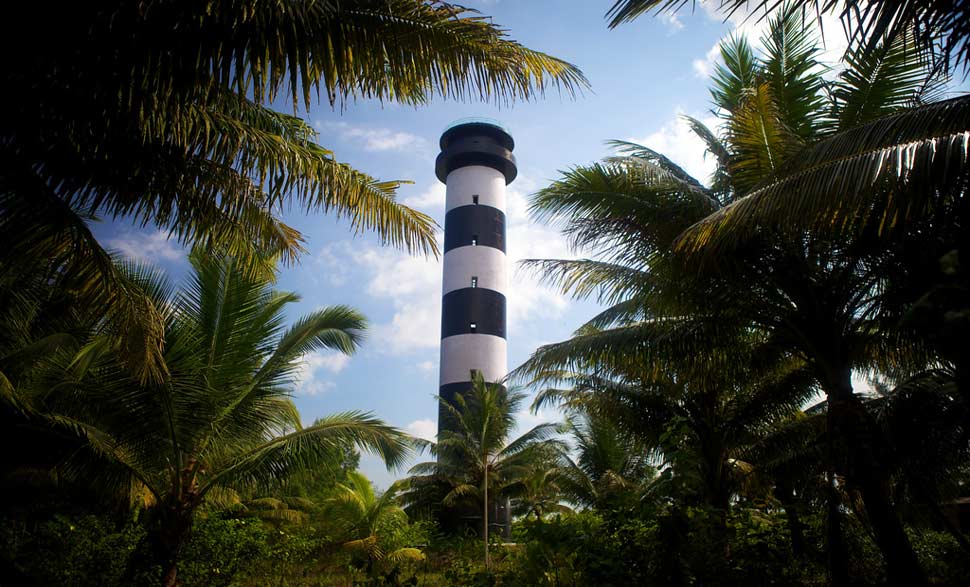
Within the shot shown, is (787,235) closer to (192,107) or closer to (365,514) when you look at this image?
(192,107)

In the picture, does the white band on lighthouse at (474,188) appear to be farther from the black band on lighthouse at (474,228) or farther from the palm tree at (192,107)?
the palm tree at (192,107)

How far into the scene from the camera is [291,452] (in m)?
7.14

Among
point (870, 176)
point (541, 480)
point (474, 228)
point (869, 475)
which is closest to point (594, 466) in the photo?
point (541, 480)

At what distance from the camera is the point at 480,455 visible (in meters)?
17.6

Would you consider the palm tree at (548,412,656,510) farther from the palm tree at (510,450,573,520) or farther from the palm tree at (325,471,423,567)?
the palm tree at (325,471,423,567)

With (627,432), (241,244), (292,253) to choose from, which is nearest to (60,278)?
(241,244)

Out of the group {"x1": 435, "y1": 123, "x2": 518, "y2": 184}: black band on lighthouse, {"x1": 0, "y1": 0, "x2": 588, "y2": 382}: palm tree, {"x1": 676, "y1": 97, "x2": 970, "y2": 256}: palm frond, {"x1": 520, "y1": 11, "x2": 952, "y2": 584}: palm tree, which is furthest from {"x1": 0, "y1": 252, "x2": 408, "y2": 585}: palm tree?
{"x1": 435, "y1": 123, "x2": 518, "y2": 184}: black band on lighthouse

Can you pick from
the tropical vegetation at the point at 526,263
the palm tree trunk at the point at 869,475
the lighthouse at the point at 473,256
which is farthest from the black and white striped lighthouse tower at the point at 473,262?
the palm tree trunk at the point at 869,475

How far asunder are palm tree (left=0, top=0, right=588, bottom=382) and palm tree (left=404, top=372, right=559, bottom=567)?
13378mm

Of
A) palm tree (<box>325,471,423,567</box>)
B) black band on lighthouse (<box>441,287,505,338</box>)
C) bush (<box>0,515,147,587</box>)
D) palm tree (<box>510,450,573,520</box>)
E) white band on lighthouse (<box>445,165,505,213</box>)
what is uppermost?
white band on lighthouse (<box>445,165,505,213</box>)

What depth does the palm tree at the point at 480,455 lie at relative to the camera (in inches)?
688

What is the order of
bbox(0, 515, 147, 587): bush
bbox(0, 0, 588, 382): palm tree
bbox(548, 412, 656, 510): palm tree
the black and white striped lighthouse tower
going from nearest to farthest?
bbox(0, 0, 588, 382): palm tree
bbox(0, 515, 147, 587): bush
bbox(548, 412, 656, 510): palm tree
the black and white striped lighthouse tower

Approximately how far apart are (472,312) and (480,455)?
450 cm

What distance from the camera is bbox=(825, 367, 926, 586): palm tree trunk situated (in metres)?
5.02
